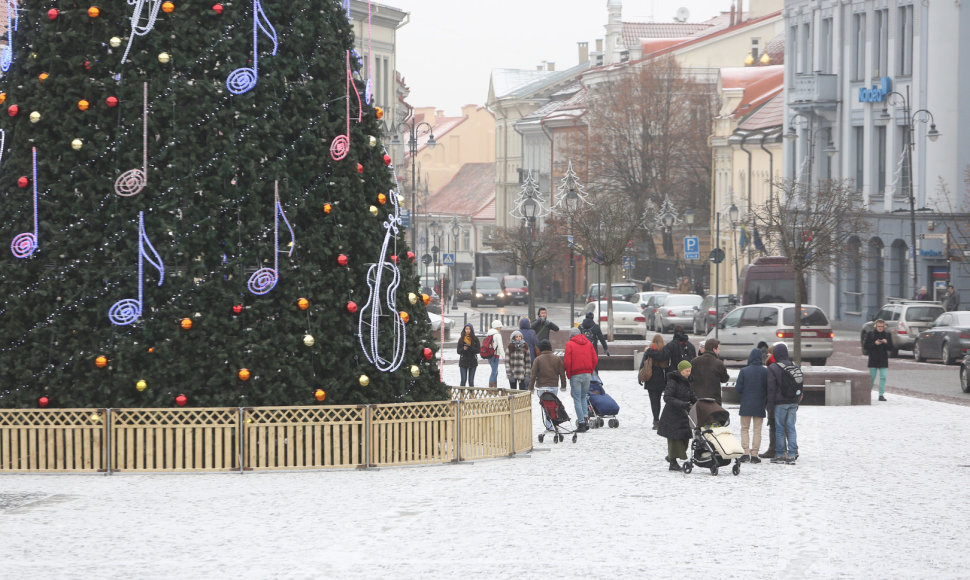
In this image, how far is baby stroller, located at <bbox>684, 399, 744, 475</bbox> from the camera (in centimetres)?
2039

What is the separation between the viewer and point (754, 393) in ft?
70.8

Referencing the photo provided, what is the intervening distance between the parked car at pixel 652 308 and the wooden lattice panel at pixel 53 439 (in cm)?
4554

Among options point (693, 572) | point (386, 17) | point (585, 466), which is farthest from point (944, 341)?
point (386, 17)

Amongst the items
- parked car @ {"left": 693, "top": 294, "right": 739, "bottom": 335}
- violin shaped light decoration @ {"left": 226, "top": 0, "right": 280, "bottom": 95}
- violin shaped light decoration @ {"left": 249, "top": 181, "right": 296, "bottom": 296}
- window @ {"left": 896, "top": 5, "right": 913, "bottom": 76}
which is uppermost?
window @ {"left": 896, "top": 5, "right": 913, "bottom": 76}

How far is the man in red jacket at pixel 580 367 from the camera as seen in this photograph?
25.2 metres

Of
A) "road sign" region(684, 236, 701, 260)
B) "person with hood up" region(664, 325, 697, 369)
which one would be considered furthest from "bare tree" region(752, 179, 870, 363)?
"person with hood up" region(664, 325, 697, 369)

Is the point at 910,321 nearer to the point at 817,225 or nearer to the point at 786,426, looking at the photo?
the point at 817,225

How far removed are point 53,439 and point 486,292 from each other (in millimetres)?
74964

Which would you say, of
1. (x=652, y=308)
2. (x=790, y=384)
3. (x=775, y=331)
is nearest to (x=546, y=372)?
(x=790, y=384)

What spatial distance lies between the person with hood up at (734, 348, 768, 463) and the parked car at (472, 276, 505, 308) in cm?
7178

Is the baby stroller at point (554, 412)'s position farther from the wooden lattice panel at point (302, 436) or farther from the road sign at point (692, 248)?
the road sign at point (692, 248)

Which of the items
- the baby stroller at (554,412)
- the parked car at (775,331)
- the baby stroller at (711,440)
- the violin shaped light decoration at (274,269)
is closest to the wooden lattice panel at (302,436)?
the violin shaped light decoration at (274,269)

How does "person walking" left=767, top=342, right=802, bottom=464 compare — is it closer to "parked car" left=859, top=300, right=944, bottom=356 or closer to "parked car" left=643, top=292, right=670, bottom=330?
"parked car" left=859, top=300, right=944, bottom=356

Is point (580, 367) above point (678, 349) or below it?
below
